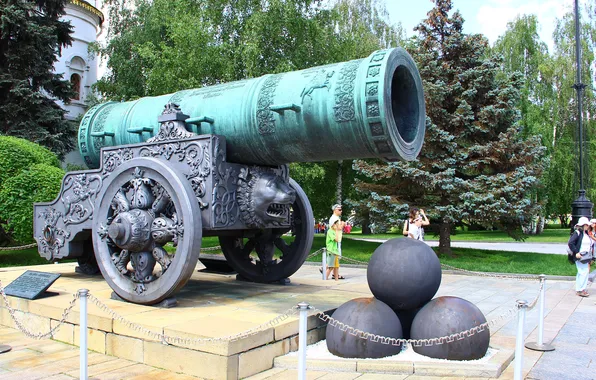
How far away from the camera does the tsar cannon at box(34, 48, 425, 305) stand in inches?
181

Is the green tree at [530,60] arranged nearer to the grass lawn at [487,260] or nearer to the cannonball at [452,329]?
the grass lawn at [487,260]

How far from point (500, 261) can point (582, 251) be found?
18.5ft

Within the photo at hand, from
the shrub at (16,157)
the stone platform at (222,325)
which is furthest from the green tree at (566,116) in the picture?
the shrub at (16,157)

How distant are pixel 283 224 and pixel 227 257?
151 cm

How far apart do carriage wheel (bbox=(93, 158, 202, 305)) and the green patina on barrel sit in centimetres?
72

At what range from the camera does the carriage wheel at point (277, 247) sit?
6656 mm

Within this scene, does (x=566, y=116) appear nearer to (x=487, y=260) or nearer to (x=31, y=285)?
(x=487, y=260)

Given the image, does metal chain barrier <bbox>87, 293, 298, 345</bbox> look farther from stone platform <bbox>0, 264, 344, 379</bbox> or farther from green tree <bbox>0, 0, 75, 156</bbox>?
green tree <bbox>0, 0, 75, 156</bbox>

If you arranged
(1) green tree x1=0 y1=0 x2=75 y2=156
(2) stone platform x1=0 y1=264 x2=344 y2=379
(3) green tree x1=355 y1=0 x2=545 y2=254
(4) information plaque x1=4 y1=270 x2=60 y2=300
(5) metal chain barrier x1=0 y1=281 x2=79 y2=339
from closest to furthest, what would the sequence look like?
(2) stone platform x1=0 y1=264 x2=344 y2=379
(5) metal chain barrier x1=0 y1=281 x2=79 y2=339
(4) information plaque x1=4 y1=270 x2=60 y2=300
(3) green tree x1=355 y1=0 x2=545 y2=254
(1) green tree x1=0 y1=0 x2=75 y2=156

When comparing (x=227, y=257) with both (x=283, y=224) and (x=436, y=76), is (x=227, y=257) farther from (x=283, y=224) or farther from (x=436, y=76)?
(x=436, y=76)

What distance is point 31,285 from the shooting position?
5.84m

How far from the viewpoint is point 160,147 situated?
5.51 meters

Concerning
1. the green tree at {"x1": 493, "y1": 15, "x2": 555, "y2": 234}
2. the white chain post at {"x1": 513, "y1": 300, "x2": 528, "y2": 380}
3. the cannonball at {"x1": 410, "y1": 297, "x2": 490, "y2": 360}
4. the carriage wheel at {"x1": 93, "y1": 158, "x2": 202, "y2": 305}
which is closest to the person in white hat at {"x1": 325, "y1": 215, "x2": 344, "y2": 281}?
the carriage wheel at {"x1": 93, "y1": 158, "x2": 202, "y2": 305}

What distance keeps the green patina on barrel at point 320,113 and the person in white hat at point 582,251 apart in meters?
5.22
